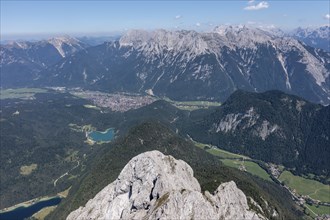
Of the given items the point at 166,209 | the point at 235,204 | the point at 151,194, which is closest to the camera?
the point at 166,209

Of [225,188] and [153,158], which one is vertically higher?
[153,158]

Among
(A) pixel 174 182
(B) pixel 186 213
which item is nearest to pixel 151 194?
(A) pixel 174 182

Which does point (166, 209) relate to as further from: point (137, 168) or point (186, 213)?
point (137, 168)

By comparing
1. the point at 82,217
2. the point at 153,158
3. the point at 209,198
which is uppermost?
the point at 153,158

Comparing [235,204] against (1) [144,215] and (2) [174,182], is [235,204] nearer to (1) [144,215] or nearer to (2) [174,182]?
(2) [174,182]

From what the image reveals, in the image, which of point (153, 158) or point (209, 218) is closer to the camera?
point (209, 218)

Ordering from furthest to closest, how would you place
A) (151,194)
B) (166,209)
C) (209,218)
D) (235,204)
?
1. (235,204)
2. (151,194)
3. (209,218)
4. (166,209)
